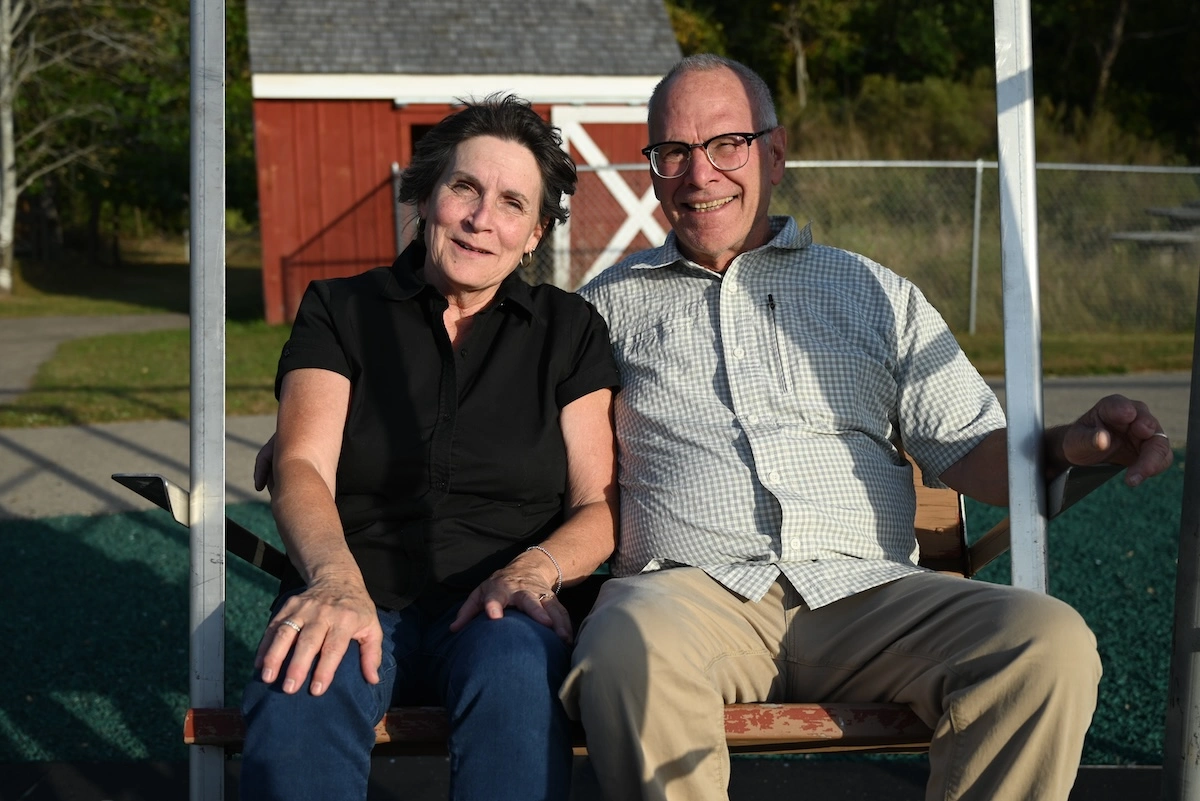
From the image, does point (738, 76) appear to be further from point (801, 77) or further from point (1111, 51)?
point (801, 77)

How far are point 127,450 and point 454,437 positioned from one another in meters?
5.47

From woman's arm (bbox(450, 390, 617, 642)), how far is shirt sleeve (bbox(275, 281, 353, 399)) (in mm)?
485

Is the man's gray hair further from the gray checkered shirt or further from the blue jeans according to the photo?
the blue jeans

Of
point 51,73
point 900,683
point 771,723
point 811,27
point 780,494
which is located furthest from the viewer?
point 811,27

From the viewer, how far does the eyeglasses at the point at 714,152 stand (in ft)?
9.59

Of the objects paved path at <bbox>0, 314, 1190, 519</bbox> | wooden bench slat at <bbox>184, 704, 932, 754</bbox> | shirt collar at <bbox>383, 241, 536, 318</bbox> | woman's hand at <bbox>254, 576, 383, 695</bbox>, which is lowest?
paved path at <bbox>0, 314, 1190, 519</bbox>

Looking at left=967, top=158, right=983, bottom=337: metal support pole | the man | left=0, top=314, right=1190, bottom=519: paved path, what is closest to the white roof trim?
left=967, top=158, right=983, bottom=337: metal support pole

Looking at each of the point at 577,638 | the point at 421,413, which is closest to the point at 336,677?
the point at 577,638

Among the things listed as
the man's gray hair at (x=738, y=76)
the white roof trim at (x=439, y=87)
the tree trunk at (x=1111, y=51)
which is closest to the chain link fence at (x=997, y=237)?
the white roof trim at (x=439, y=87)

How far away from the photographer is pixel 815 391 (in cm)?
277

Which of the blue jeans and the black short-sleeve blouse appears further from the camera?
the black short-sleeve blouse

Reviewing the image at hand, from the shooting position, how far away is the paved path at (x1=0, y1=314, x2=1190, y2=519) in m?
6.43

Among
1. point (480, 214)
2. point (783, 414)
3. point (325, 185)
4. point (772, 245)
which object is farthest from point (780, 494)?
point (325, 185)

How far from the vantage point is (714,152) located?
2.93 m
